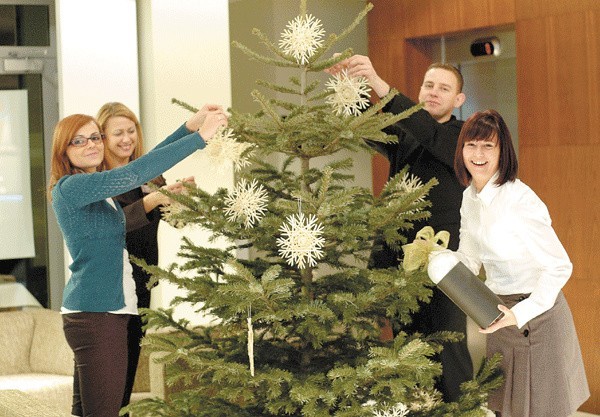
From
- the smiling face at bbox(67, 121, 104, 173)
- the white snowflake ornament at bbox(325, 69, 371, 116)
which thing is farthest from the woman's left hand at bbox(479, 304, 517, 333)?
the smiling face at bbox(67, 121, 104, 173)

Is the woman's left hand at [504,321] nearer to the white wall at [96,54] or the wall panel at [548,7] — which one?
the white wall at [96,54]

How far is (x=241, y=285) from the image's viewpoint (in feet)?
9.28

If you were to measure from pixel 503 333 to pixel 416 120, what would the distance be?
0.87 m

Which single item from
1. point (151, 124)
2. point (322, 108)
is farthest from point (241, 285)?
point (151, 124)

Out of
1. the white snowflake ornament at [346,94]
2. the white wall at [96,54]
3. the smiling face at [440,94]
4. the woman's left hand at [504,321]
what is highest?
the white wall at [96,54]

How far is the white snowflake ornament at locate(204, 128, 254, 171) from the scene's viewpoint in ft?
10.2

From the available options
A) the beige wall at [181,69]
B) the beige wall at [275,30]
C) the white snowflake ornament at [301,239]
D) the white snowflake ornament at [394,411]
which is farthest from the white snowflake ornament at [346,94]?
the beige wall at [275,30]

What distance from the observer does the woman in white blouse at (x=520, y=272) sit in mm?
3016

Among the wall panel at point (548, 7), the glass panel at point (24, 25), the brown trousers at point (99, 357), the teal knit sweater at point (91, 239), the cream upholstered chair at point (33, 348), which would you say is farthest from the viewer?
the glass panel at point (24, 25)

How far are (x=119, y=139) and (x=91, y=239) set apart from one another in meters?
0.59

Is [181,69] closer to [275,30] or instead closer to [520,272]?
[275,30]

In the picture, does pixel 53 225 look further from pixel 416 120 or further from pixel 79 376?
pixel 416 120

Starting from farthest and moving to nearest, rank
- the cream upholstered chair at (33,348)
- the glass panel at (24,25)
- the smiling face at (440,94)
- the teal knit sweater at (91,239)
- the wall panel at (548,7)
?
the glass panel at (24,25), the wall panel at (548,7), the cream upholstered chair at (33,348), the smiling face at (440,94), the teal knit sweater at (91,239)

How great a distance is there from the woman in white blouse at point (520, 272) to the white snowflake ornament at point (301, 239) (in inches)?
19.6
